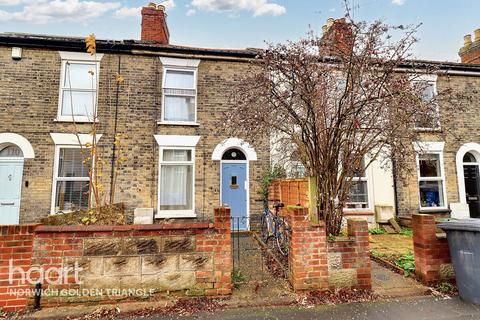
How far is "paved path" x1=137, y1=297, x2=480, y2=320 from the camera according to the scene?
334 centimetres

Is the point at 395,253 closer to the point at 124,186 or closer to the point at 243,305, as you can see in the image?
the point at 243,305

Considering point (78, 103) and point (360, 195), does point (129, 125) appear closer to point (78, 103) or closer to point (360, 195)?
point (78, 103)

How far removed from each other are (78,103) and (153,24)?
366 centimetres

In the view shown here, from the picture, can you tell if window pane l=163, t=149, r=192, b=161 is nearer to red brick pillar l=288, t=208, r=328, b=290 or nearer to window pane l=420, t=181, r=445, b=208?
red brick pillar l=288, t=208, r=328, b=290

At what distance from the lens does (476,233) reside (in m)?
3.57

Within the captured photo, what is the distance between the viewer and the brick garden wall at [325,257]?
3912 mm

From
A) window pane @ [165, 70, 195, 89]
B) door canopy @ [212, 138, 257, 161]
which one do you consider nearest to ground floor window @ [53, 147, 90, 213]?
window pane @ [165, 70, 195, 89]

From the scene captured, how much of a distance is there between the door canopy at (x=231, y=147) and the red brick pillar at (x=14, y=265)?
547 centimetres

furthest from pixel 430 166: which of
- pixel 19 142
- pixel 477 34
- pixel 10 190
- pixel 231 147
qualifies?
pixel 10 190

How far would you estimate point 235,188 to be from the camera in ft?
28.2

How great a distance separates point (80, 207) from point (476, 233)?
9299mm

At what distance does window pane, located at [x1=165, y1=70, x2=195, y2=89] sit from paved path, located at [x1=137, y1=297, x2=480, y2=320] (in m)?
7.09

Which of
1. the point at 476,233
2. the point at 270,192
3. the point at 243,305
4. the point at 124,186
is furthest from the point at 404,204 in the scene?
the point at 124,186

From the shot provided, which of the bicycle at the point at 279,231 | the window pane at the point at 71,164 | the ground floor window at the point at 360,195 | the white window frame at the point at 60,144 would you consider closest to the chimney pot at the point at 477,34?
the ground floor window at the point at 360,195
